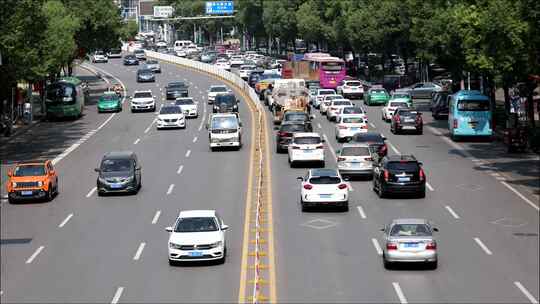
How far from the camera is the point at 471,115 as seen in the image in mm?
61906

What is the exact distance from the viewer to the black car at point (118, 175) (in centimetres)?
4609

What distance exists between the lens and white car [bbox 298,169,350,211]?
4122cm

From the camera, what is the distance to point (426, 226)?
104 feet

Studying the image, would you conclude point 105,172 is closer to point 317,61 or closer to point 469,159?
point 469,159

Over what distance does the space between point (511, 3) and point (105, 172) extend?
2274cm

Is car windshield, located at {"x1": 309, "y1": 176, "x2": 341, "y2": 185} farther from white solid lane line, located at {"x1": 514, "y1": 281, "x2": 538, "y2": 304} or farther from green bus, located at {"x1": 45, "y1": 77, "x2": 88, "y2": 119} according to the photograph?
green bus, located at {"x1": 45, "y1": 77, "x2": 88, "y2": 119}

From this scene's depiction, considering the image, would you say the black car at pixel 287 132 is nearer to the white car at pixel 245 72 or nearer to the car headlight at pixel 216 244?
the car headlight at pixel 216 244

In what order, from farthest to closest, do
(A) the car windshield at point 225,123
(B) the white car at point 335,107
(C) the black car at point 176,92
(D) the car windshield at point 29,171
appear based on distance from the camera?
(C) the black car at point 176,92 < (B) the white car at point 335,107 < (A) the car windshield at point 225,123 < (D) the car windshield at point 29,171

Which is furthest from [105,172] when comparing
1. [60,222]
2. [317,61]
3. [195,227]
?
[317,61]

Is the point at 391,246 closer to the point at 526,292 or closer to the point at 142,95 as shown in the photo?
the point at 526,292

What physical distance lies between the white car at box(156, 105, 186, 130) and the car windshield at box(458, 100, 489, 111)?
Result: 59.4ft

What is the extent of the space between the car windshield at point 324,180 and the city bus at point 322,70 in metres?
56.6

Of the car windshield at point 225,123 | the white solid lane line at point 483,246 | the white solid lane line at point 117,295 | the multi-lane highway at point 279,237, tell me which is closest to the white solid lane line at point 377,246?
the multi-lane highway at point 279,237

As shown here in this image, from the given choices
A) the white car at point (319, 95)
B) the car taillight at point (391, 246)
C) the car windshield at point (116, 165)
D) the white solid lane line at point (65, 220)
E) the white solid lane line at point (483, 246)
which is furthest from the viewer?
the white car at point (319, 95)
